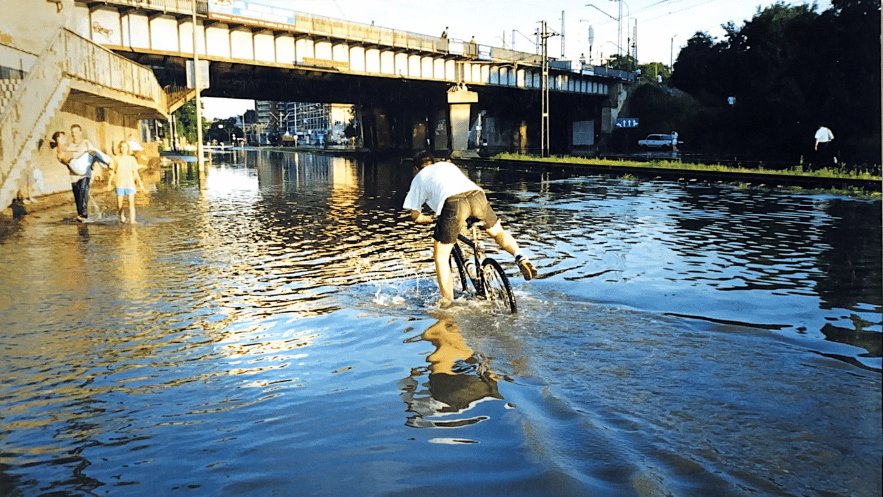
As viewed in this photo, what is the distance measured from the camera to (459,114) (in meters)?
66.9

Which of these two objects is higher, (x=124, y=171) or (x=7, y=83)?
(x=7, y=83)

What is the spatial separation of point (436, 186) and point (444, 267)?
89 cm

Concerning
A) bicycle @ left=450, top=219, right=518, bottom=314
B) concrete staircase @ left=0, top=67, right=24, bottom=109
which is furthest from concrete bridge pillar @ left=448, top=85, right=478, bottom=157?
bicycle @ left=450, top=219, right=518, bottom=314

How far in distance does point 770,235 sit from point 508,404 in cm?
1055

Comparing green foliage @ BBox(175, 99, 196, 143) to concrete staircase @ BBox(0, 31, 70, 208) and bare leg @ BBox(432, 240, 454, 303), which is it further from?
bare leg @ BBox(432, 240, 454, 303)

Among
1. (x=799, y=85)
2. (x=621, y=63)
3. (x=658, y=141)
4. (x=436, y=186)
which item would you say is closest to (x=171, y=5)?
(x=436, y=186)

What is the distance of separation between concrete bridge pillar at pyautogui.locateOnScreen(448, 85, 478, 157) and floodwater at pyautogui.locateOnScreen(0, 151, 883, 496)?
54.4 metres

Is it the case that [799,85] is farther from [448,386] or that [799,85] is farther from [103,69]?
[448,386]

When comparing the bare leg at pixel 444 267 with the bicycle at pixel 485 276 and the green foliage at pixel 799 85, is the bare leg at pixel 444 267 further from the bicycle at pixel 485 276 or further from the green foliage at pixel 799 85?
the green foliage at pixel 799 85

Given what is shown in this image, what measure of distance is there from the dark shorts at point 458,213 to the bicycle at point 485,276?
0.86ft

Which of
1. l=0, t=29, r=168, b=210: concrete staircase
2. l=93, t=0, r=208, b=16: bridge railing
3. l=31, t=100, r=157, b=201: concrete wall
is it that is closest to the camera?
l=0, t=29, r=168, b=210: concrete staircase

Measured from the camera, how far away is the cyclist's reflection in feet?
15.5

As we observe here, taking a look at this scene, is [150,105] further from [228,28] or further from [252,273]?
[252,273]

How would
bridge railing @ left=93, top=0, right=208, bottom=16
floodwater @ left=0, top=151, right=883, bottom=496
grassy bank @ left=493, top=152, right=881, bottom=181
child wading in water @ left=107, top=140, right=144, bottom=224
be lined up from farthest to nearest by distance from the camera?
bridge railing @ left=93, top=0, right=208, bottom=16 → grassy bank @ left=493, top=152, right=881, bottom=181 → child wading in water @ left=107, top=140, right=144, bottom=224 → floodwater @ left=0, top=151, right=883, bottom=496
